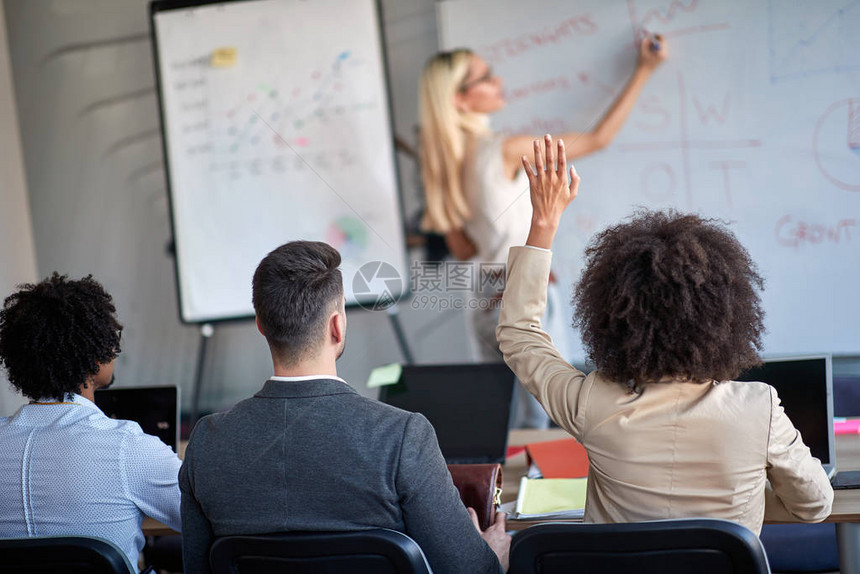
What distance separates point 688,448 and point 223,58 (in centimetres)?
290

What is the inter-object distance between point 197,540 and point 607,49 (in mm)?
2614

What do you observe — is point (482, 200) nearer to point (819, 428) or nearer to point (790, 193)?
point (790, 193)

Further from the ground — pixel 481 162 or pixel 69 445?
pixel 481 162

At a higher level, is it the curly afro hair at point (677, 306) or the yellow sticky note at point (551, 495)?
the curly afro hair at point (677, 306)

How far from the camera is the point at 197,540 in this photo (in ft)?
4.06

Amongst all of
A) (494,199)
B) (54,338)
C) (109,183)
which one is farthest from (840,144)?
(109,183)

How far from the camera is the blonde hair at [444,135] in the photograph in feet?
10.9

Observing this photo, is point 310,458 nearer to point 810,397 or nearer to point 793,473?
point 793,473

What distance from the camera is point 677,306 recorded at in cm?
117

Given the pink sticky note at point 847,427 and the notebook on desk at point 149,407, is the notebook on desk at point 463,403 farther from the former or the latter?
the pink sticky note at point 847,427

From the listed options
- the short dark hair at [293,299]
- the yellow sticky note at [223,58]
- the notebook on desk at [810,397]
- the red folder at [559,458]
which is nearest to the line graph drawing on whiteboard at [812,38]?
the notebook on desk at [810,397]

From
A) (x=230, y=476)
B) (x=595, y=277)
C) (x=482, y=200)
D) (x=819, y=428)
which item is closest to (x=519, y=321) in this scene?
(x=595, y=277)

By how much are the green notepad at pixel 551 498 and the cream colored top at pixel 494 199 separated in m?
1.54

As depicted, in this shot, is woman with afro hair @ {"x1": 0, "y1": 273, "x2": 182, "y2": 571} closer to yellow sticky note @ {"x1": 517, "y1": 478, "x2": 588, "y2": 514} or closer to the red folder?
yellow sticky note @ {"x1": 517, "y1": 478, "x2": 588, "y2": 514}
